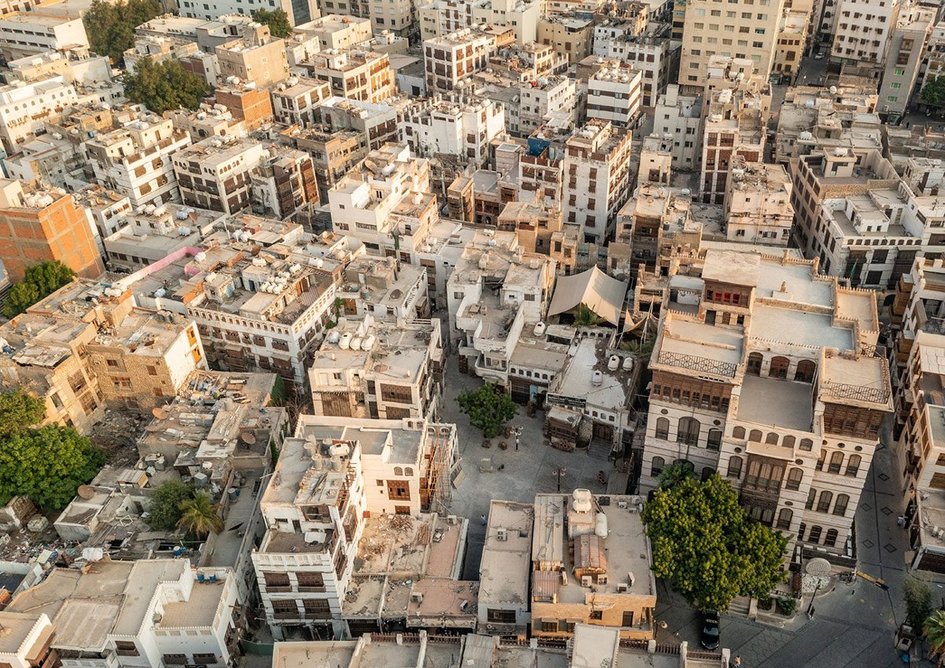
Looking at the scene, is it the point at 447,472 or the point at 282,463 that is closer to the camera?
the point at 282,463

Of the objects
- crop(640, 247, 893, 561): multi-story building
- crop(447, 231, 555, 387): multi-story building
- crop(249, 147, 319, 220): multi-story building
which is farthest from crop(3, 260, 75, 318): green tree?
crop(640, 247, 893, 561): multi-story building

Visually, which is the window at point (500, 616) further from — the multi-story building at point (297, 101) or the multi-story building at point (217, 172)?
the multi-story building at point (297, 101)

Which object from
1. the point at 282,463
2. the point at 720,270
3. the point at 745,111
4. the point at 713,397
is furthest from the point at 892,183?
the point at 282,463

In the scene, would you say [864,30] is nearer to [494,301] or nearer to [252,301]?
[494,301]

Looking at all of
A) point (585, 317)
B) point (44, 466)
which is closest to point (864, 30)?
point (585, 317)

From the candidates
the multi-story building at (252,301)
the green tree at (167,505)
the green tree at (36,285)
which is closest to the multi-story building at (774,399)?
the multi-story building at (252,301)

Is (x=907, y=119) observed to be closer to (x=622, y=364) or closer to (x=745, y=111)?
(x=745, y=111)
